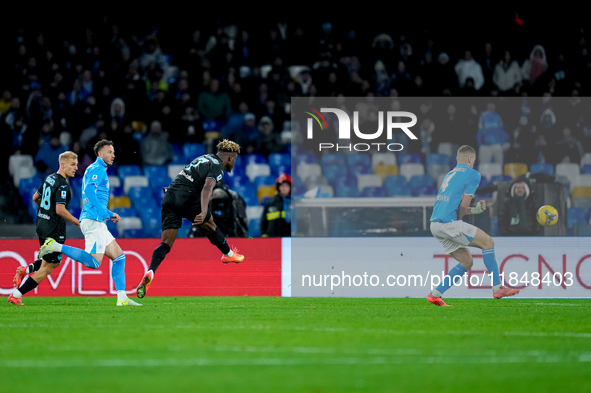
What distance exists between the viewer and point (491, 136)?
1439 cm

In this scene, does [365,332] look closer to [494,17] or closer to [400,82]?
[400,82]

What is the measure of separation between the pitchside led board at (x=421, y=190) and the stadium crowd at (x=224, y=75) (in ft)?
12.8

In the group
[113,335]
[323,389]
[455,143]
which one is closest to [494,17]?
[455,143]

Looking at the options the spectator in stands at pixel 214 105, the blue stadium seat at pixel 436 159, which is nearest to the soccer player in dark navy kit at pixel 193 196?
the blue stadium seat at pixel 436 159

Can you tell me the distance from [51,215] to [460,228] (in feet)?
17.6

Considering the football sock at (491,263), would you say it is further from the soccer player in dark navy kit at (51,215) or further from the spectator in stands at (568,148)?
the soccer player in dark navy kit at (51,215)

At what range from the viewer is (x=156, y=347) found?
6770 mm

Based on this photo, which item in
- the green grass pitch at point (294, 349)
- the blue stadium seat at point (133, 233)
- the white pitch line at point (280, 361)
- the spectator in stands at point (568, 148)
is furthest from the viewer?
the blue stadium seat at point (133, 233)

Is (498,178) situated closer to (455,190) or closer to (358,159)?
(358,159)

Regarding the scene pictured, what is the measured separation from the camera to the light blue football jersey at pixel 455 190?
11.6 metres

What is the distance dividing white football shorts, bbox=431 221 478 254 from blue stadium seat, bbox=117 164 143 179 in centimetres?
838

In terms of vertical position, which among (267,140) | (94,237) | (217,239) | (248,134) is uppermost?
(248,134)

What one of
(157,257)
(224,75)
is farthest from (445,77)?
(157,257)

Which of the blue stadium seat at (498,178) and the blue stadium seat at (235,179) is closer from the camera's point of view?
the blue stadium seat at (498,178)
